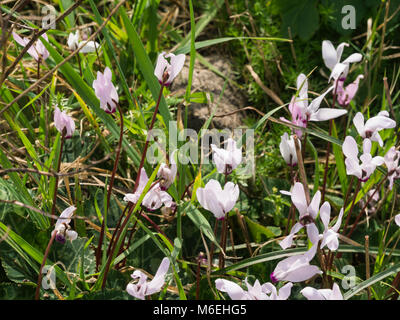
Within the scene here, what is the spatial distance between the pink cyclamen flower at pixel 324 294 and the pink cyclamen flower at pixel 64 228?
23.3 inches

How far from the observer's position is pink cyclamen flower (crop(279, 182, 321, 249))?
1.29 m

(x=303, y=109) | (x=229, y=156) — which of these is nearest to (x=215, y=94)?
(x=303, y=109)

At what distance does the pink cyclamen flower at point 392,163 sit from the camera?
5.07 ft

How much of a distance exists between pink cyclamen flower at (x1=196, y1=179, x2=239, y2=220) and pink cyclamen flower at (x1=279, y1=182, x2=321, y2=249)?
0.14 metres

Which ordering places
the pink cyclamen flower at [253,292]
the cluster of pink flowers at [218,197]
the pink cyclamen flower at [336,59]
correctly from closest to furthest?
the pink cyclamen flower at [253,292], the cluster of pink flowers at [218,197], the pink cyclamen flower at [336,59]

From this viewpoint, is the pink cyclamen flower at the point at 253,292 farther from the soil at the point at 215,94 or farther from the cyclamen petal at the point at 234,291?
the soil at the point at 215,94

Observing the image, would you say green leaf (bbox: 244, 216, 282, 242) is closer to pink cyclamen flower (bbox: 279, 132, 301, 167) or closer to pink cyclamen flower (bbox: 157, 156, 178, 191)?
pink cyclamen flower (bbox: 279, 132, 301, 167)

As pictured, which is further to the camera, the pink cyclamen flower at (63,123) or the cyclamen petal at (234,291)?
the pink cyclamen flower at (63,123)

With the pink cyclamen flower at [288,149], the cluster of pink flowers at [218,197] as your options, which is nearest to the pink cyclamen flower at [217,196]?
the cluster of pink flowers at [218,197]

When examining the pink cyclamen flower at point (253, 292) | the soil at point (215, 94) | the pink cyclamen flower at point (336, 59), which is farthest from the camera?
the soil at point (215, 94)

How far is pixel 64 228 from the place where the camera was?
1390 mm

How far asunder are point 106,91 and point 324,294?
0.73 meters
